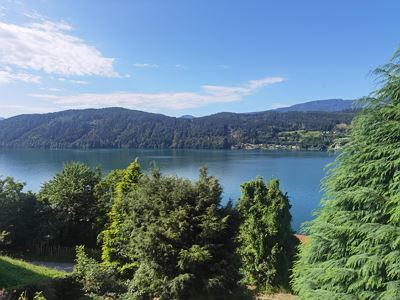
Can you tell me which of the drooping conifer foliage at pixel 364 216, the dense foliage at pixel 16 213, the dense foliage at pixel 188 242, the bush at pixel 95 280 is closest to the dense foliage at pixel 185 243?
the dense foliage at pixel 188 242

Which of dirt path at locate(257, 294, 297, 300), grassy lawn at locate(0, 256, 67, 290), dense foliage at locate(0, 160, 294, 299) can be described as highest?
dense foliage at locate(0, 160, 294, 299)

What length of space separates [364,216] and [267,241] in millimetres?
9514

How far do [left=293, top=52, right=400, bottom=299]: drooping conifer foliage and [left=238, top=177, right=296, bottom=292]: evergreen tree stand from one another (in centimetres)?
819

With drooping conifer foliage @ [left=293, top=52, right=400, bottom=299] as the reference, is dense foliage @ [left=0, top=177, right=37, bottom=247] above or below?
below

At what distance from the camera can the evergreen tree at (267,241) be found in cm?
1531

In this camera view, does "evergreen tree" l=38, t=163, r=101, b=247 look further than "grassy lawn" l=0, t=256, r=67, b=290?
Yes

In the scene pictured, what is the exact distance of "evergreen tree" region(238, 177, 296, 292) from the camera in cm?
1531

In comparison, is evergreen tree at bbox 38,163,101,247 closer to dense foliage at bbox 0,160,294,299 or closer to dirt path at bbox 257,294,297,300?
dense foliage at bbox 0,160,294,299

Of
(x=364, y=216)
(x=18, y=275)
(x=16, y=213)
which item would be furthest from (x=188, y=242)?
(x=16, y=213)

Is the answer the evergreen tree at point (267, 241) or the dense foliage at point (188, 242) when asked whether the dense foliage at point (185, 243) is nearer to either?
the dense foliage at point (188, 242)

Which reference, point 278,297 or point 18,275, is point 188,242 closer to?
point 278,297

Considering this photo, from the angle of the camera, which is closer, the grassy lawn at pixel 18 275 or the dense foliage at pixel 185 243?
the dense foliage at pixel 185 243

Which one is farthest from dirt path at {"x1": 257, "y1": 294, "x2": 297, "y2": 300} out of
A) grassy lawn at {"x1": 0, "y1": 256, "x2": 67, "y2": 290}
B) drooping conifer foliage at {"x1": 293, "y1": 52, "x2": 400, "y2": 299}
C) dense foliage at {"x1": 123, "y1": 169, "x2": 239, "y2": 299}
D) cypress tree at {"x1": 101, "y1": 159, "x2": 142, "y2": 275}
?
grassy lawn at {"x1": 0, "y1": 256, "x2": 67, "y2": 290}

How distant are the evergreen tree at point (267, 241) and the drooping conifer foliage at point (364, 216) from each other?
819 cm
